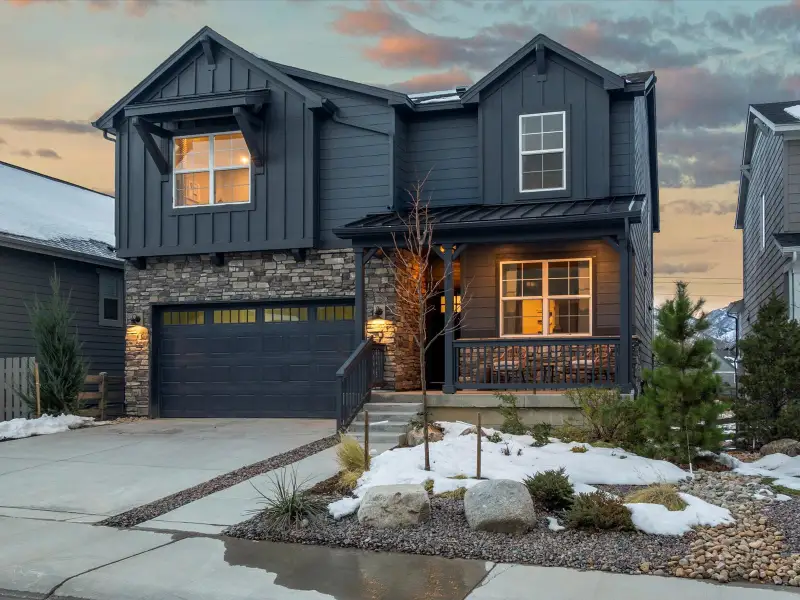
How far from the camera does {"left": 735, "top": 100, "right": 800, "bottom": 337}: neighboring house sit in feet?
45.6

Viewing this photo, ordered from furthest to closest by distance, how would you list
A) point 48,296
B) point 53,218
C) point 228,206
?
point 53,218 < point 48,296 < point 228,206

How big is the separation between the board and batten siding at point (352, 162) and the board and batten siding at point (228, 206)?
0.29 meters

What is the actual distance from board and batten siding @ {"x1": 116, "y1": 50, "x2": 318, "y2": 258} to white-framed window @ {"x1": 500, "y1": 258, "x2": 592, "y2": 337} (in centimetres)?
378

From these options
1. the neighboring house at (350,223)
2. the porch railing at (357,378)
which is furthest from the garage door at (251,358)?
the porch railing at (357,378)

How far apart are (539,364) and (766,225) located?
7334 mm

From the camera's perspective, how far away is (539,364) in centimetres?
1334

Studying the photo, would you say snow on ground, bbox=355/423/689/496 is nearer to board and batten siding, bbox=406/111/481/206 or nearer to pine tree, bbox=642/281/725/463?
pine tree, bbox=642/281/725/463

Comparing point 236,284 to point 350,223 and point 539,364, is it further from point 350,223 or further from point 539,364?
point 539,364

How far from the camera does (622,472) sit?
8875 millimetres

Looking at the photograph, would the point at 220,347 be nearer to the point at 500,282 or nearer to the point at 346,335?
the point at 346,335

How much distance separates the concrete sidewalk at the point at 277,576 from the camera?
5547 millimetres

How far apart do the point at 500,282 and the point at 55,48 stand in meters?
11.0

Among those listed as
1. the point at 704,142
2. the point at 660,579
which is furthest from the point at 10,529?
the point at 704,142

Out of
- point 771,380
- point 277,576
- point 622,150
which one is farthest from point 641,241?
point 277,576
